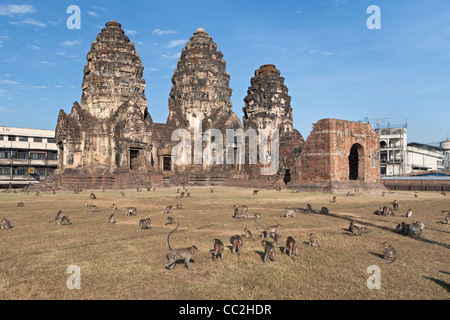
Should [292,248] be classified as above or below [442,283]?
above

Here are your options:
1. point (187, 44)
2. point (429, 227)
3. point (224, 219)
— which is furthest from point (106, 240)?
point (187, 44)

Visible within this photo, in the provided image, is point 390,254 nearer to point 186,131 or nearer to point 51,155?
point 186,131

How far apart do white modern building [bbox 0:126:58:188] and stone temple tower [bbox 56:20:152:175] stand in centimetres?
2236

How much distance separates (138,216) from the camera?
1431 centimetres

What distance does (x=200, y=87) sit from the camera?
4888cm

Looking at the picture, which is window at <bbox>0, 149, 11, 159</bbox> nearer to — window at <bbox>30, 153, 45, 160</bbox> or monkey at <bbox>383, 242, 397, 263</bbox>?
window at <bbox>30, 153, 45, 160</bbox>

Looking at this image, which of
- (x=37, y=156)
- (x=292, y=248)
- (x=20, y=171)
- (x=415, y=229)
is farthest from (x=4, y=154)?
(x=415, y=229)

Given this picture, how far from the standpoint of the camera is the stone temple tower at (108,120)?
128 ft

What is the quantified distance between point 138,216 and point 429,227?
10832 mm

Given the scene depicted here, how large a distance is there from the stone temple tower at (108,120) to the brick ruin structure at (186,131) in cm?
11

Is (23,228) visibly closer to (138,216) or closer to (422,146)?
(138,216)

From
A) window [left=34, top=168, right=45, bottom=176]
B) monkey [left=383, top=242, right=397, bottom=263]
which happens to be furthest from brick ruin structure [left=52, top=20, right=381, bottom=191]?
window [left=34, top=168, right=45, bottom=176]

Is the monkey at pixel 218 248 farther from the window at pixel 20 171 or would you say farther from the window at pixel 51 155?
the window at pixel 51 155

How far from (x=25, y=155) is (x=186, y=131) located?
105 ft
